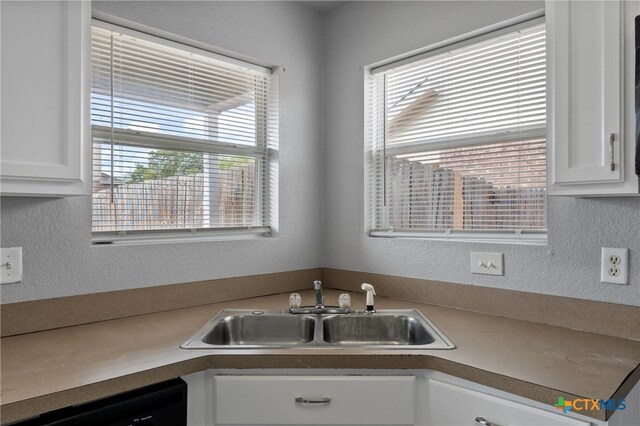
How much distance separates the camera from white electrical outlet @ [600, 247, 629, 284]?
1546mm

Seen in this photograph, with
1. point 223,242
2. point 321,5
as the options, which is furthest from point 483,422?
point 321,5

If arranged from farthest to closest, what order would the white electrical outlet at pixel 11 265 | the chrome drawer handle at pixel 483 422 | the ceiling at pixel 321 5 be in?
the ceiling at pixel 321 5 < the white electrical outlet at pixel 11 265 < the chrome drawer handle at pixel 483 422

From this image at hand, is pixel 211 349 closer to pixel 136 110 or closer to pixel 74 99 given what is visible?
pixel 74 99

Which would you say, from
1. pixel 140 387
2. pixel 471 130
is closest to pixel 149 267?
pixel 140 387

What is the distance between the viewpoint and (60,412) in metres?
1.08

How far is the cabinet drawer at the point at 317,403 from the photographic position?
54.1 inches

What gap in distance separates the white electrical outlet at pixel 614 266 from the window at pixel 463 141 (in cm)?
25

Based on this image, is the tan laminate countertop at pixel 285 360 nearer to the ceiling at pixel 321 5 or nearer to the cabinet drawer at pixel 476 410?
the cabinet drawer at pixel 476 410

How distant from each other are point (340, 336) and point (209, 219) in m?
0.90

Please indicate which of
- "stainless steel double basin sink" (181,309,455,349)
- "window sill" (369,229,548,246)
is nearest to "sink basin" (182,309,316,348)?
"stainless steel double basin sink" (181,309,455,349)

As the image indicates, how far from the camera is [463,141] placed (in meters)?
2.09

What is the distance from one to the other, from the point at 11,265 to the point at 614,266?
7.22 ft

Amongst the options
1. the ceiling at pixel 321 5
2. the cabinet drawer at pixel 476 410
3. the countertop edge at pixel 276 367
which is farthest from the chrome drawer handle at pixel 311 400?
the ceiling at pixel 321 5

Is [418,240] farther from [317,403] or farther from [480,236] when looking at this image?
[317,403]
